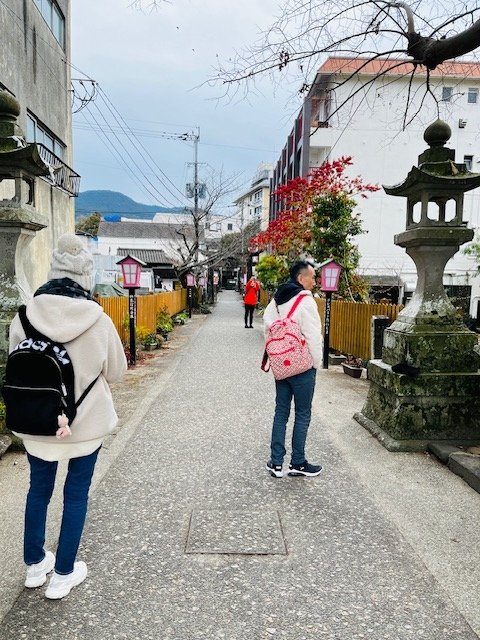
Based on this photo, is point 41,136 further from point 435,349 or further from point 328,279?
point 435,349

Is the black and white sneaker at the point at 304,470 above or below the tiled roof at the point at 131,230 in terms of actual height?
below

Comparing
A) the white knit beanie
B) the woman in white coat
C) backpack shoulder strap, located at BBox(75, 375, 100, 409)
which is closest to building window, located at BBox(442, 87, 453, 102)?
the white knit beanie

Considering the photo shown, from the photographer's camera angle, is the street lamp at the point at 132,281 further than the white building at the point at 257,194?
No

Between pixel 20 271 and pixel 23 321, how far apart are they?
2804 millimetres

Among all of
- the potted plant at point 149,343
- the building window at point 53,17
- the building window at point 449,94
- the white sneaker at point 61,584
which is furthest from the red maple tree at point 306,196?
the white sneaker at point 61,584

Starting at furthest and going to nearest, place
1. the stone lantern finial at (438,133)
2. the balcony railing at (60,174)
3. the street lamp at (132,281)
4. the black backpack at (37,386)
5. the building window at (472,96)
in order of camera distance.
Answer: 1. the building window at (472,96)
2. the balcony railing at (60,174)
3. the street lamp at (132,281)
4. the stone lantern finial at (438,133)
5. the black backpack at (37,386)

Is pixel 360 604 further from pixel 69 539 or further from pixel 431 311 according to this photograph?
pixel 431 311

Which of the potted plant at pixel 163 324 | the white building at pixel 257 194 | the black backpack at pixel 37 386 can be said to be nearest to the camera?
the black backpack at pixel 37 386

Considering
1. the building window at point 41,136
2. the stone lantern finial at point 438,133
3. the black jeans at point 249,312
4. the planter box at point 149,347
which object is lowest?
the planter box at point 149,347

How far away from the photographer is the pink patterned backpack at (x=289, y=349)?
3947mm

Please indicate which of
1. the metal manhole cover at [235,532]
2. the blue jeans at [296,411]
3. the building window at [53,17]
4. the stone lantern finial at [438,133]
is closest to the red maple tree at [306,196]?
the building window at [53,17]

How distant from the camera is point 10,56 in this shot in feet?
29.7

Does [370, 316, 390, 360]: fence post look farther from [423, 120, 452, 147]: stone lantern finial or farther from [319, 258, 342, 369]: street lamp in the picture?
[423, 120, 452, 147]: stone lantern finial

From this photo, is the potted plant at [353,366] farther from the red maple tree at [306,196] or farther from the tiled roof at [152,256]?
the tiled roof at [152,256]
